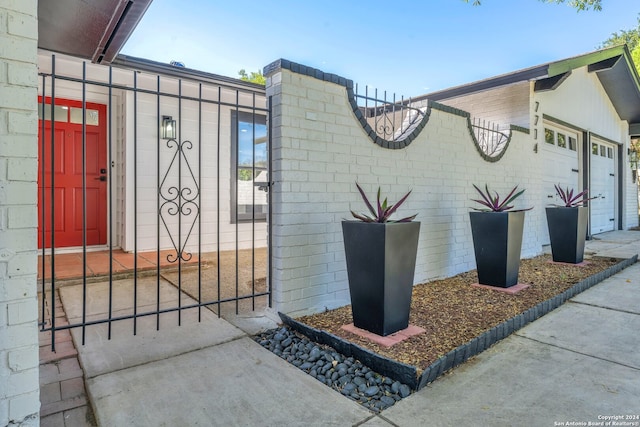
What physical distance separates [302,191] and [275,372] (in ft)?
4.33

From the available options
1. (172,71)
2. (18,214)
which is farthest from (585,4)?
(18,214)

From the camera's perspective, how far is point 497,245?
3711mm

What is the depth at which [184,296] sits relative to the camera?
3.30 metres

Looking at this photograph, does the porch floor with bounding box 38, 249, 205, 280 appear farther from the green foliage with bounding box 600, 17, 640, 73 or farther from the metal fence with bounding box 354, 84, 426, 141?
the green foliage with bounding box 600, 17, 640, 73

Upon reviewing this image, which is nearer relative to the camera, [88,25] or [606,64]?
[88,25]

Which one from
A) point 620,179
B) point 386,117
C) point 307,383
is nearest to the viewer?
point 307,383

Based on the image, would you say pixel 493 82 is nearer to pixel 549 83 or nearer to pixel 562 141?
pixel 549 83

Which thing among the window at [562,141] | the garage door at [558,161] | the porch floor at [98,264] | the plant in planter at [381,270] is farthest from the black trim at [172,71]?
the window at [562,141]

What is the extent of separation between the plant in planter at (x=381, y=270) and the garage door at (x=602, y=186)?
27.5 ft

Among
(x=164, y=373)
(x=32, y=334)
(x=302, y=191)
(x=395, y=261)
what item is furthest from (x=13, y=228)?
(x=395, y=261)

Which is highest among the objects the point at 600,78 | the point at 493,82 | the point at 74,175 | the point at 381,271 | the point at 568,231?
the point at 600,78

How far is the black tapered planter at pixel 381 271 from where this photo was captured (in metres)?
2.36

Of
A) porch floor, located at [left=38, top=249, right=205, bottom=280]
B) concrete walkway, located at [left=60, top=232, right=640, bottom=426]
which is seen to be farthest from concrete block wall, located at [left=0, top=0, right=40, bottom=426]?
porch floor, located at [left=38, top=249, right=205, bottom=280]

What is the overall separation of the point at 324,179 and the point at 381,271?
0.96 metres
